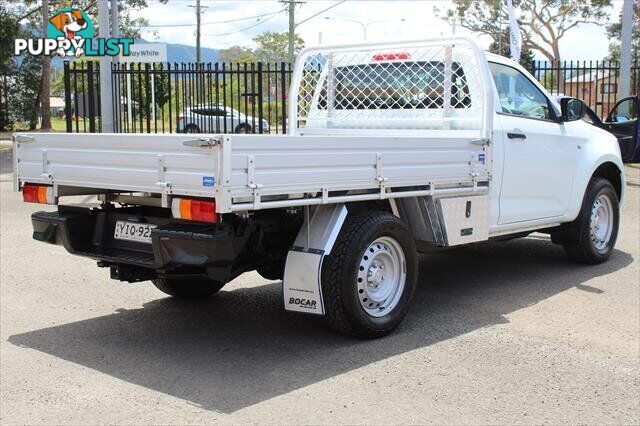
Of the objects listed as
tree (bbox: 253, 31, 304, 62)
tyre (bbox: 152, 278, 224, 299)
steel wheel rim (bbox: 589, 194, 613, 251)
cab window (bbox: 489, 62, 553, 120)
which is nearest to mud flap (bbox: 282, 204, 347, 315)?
tyre (bbox: 152, 278, 224, 299)

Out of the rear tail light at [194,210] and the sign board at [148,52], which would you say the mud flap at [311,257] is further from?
the sign board at [148,52]

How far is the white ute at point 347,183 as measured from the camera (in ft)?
15.3

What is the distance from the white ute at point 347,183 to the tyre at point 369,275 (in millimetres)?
11

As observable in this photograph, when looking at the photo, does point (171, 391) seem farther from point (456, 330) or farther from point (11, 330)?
point (456, 330)

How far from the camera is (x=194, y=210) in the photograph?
4539 mm

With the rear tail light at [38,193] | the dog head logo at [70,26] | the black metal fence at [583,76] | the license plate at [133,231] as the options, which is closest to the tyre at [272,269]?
the license plate at [133,231]

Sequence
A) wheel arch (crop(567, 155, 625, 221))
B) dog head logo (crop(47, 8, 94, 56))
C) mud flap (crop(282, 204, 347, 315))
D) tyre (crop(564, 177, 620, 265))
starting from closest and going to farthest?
mud flap (crop(282, 204, 347, 315)) < wheel arch (crop(567, 155, 625, 221)) < tyre (crop(564, 177, 620, 265)) < dog head logo (crop(47, 8, 94, 56))

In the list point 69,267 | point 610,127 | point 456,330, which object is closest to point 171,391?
point 456,330

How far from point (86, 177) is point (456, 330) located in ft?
9.51

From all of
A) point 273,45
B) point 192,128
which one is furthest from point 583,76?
point 273,45

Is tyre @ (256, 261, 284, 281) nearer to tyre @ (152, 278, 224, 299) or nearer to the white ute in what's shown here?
the white ute

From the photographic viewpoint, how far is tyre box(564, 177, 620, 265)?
790 cm

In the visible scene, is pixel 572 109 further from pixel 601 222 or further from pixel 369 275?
pixel 369 275

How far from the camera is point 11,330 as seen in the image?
18.6 ft
